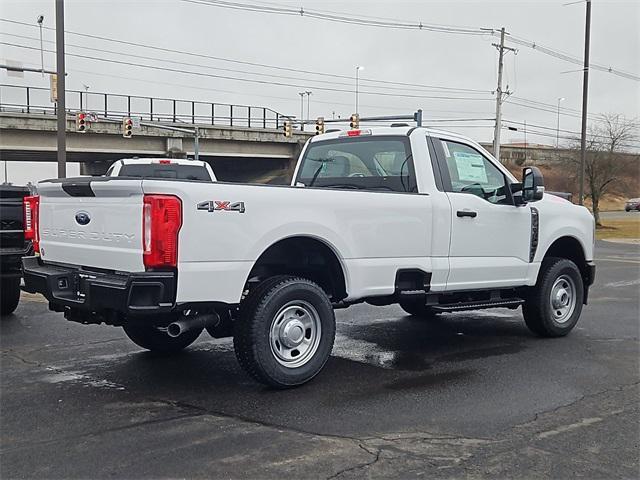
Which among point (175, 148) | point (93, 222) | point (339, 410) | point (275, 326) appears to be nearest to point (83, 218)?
point (93, 222)

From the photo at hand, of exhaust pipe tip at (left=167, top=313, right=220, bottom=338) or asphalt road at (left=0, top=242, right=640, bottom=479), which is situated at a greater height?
exhaust pipe tip at (left=167, top=313, right=220, bottom=338)

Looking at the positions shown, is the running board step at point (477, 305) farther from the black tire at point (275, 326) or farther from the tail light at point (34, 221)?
the tail light at point (34, 221)

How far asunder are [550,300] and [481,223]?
1.52 m

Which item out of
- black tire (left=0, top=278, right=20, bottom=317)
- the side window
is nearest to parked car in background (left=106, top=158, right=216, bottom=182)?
black tire (left=0, top=278, right=20, bottom=317)

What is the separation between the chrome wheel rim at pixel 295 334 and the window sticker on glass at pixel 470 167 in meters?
2.29

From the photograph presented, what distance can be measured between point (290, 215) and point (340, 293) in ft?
3.21

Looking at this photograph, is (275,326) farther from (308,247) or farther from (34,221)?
(34,221)

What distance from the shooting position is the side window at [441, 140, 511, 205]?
22.9 feet

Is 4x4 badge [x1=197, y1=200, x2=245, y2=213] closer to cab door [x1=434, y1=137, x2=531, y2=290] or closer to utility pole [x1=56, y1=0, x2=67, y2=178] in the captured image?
cab door [x1=434, y1=137, x2=531, y2=290]

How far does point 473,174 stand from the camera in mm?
7195

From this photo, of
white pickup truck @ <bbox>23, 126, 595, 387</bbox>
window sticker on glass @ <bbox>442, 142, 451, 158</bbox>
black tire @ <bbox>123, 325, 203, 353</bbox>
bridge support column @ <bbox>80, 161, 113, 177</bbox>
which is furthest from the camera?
bridge support column @ <bbox>80, 161, 113, 177</bbox>

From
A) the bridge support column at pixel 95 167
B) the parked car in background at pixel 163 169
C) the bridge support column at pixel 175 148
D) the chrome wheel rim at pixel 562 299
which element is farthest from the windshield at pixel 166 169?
the bridge support column at pixel 95 167

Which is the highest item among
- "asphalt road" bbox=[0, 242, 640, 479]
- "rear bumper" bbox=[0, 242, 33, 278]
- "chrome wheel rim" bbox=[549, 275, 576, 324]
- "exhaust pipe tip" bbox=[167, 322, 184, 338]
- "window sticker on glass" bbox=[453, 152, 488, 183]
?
"window sticker on glass" bbox=[453, 152, 488, 183]

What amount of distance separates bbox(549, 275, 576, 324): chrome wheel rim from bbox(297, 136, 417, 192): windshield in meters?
2.38
